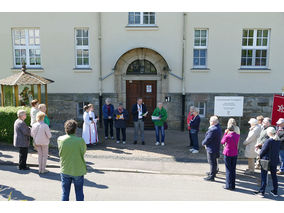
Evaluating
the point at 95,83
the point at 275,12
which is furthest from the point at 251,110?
the point at 95,83

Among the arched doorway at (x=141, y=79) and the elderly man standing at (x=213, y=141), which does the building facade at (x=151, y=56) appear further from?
the elderly man standing at (x=213, y=141)

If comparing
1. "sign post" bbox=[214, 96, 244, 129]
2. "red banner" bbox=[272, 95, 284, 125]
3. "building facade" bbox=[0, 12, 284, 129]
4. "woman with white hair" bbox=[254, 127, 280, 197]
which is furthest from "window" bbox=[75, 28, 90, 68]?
"woman with white hair" bbox=[254, 127, 280, 197]

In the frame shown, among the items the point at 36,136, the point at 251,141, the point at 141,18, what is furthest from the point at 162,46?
the point at 36,136

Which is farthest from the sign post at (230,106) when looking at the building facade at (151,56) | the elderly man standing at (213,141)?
the elderly man standing at (213,141)

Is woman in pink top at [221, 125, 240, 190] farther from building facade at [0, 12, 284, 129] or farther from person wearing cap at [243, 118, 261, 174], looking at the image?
building facade at [0, 12, 284, 129]

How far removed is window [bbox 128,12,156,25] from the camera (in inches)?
497

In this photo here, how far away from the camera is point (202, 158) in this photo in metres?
8.73

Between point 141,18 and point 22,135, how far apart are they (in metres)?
8.10

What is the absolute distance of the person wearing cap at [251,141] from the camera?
23.0ft

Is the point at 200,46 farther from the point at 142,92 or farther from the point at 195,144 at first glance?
the point at 195,144

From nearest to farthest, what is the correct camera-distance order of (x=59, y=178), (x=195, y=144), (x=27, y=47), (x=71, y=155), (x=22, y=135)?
1. (x=71, y=155)
2. (x=59, y=178)
3. (x=22, y=135)
4. (x=195, y=144)
5. (x=27, y=47)

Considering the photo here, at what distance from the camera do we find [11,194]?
587 centimetres

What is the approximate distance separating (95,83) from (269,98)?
28.3 feet

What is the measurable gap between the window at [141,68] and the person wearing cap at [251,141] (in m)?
6.52
